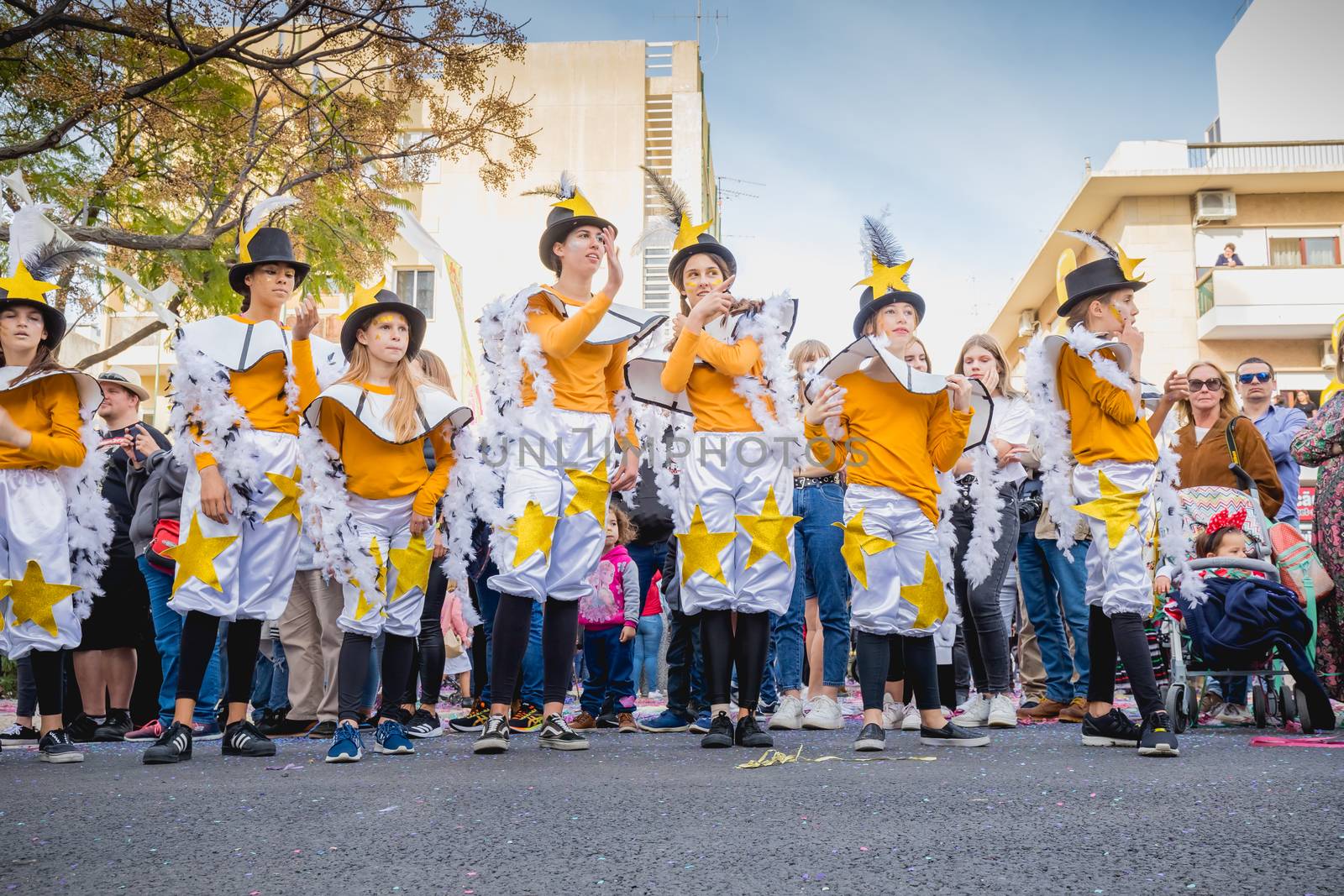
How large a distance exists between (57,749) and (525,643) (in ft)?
6.31

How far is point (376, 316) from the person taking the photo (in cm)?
460

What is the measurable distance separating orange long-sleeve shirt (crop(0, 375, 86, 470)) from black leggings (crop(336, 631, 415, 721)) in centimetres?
152

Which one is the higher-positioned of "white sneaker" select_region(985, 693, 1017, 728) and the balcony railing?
the balcony railing

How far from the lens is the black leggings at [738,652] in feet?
14.9

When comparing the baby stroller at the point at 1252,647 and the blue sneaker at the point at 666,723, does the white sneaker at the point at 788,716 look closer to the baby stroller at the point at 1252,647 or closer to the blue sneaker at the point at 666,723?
the blue sneaker at the point at 666,723

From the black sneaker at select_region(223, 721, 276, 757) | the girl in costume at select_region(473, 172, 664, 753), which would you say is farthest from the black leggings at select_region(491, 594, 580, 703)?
the black sneaker at select_region(223, 721, 276, 757)

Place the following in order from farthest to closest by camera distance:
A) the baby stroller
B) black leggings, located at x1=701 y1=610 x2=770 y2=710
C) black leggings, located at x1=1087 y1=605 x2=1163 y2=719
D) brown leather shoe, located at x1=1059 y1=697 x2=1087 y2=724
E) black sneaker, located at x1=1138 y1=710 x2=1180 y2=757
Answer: brown leather shoe, located at x1=1059 y1=697 x2=1087 y2=724
the baby stroller
black leggings, located at x1=701 y1=610 x2=770 y2=710
black leggings, located at x1=1087 y1=605 x2=1163 y2=719
black sneaker, located at x1=1138 y1=710 x2=1180 y2=757

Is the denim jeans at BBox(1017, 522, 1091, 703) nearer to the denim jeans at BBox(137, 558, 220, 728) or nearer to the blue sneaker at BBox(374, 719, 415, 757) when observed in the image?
the blue sneaker at BBox(374, 719, 415, 757)

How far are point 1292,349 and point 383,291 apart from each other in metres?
25.2

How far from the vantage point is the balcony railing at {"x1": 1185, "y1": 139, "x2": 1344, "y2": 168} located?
80.8 ft

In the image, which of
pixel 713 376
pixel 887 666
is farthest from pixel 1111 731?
pixel 713 376

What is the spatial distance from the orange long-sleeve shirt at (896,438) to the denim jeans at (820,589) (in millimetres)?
1088

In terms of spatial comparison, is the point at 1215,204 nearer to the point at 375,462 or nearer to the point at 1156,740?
the point at 1156,740

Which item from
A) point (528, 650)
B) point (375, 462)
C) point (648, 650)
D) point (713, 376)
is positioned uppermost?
point (713, 376)
